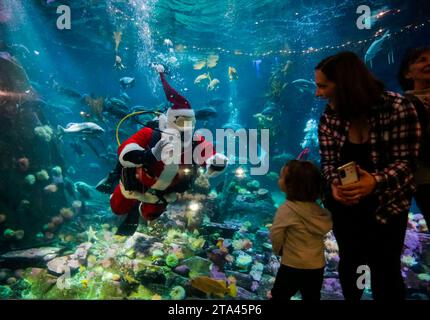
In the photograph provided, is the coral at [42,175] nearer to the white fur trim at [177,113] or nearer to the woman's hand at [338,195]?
the white fur trim at [177,113]

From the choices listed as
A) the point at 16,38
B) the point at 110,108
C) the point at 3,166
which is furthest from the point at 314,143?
the point at 16,38

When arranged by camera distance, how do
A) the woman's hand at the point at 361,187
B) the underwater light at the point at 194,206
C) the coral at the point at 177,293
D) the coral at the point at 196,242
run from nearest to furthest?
1. the woman's hand at the point at 361,187
2. the coral at the point at 177,293
3. the coral at the point at 196,242
4. the underwater light at the point at 194,206

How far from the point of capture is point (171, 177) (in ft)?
8.35

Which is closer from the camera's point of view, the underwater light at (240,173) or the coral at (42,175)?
the coral at (42,175)

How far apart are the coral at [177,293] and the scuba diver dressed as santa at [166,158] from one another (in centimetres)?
125

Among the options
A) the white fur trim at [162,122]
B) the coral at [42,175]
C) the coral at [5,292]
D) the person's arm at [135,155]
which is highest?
the white fur trim at [162,122]

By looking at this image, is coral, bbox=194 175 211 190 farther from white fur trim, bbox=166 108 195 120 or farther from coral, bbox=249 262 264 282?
white fur trim, bbox=166 108 195 120

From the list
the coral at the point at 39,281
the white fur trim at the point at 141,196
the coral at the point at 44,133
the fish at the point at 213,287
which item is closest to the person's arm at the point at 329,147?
the white fur trim at the point at 141,196

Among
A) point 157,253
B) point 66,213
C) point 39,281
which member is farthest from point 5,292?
point 66,213

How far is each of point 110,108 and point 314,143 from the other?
28.2 ft

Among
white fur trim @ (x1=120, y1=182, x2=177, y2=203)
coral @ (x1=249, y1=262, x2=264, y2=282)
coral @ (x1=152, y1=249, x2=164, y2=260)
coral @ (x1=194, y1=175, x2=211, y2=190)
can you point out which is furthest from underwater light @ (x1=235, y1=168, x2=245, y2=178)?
white fur trim @ (x1=120, y1=182, x2=177, y2=203)

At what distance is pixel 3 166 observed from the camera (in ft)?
19.2

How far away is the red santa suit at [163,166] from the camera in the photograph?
2480 millimetres

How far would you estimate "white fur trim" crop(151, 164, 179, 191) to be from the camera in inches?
98.4
